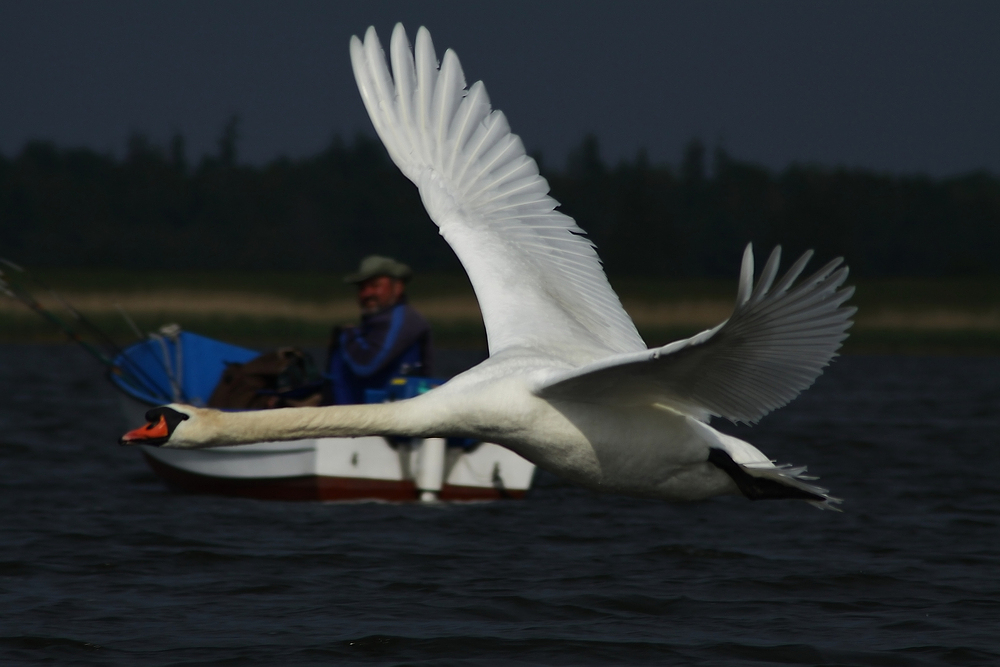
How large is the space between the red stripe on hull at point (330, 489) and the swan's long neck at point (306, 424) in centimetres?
474

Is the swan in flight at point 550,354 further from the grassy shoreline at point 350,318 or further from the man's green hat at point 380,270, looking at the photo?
the grassy shoreline at point 350,318

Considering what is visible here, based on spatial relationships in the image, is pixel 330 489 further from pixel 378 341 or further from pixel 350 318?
pixel 350 318

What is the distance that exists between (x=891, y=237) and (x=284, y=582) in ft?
249

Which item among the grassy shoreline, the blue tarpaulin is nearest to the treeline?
the grassy shoreline

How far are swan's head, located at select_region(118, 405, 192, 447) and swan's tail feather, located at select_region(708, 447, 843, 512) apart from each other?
6.86ft

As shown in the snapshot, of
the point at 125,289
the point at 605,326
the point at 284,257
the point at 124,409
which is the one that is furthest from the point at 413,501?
the point at 284,257

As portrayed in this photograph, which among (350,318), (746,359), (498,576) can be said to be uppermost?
(350,318)

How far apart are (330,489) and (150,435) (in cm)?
495

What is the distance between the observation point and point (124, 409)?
1162cm

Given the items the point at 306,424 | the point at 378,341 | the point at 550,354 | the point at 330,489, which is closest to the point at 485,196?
the point at 550,354

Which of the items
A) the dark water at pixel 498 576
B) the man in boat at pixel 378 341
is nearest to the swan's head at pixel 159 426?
the dark water at pixel 498 576

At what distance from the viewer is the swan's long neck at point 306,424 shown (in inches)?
209

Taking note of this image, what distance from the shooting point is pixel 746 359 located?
4.83 meters

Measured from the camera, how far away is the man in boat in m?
9.75
